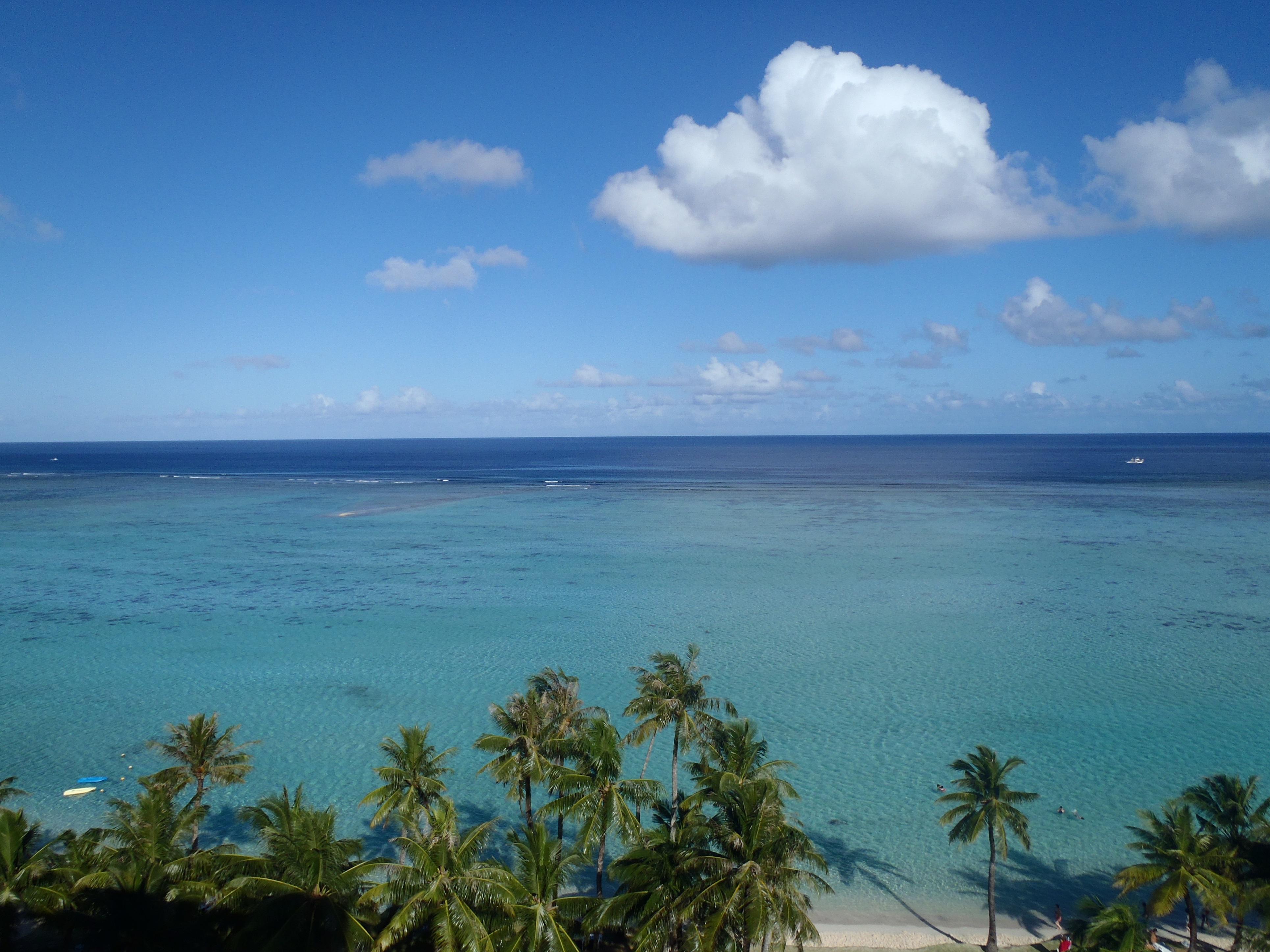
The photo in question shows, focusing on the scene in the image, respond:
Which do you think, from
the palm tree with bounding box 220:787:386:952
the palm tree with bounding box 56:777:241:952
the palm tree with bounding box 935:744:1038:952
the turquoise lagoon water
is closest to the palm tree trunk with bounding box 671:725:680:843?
the turquoise lagoon water

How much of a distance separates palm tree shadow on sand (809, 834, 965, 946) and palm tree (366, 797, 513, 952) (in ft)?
38.0

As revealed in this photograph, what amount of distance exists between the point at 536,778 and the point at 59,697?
29.4 m

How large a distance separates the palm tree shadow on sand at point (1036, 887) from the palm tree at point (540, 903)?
12.7m

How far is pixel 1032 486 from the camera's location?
12950 cm

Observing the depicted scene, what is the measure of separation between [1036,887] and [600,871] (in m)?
13.0

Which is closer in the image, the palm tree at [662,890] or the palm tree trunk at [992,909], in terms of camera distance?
the palm tree at [662,890]

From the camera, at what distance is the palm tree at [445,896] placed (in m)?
14.0

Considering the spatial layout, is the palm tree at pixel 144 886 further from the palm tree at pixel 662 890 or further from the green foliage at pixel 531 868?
the palm tree at pixel 662 890

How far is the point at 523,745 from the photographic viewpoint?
66.1 feet

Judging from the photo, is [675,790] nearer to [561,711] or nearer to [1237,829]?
[561,711]

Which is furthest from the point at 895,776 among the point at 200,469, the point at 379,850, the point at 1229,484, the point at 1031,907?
the point at 200,469

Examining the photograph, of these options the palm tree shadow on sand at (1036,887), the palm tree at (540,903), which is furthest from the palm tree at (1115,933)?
the palm tree at (540,903)

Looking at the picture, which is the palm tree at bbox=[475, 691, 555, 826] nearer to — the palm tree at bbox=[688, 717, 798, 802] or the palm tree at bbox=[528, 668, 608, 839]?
the palm tree at bbox=[528, 668, 608, 839]

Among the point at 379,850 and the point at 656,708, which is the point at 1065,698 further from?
the point at 379,850
